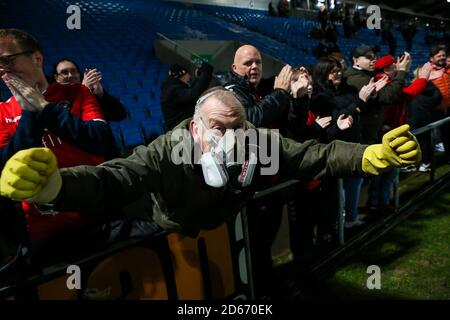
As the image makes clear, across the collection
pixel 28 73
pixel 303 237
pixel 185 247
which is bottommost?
pixel 303 237

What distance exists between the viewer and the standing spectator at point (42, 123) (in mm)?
1465

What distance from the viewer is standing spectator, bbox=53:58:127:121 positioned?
2064mm

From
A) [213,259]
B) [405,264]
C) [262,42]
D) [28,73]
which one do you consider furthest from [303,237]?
[262,42]

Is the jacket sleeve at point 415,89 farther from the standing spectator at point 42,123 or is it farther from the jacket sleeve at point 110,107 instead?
the standing spectator at point 42,123

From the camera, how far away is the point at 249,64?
246 cm

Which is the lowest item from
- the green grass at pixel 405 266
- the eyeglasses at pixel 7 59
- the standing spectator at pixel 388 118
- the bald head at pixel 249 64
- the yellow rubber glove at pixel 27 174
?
the green grass at pixel 405 266

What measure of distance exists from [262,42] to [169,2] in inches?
198

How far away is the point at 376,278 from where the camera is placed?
9.03 feet

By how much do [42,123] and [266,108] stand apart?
4.11 ft

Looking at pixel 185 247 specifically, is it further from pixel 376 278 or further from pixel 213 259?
pixel 376 278

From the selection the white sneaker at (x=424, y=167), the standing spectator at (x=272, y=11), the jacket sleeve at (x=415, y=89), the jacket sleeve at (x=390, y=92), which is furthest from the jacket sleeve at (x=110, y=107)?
the standing spectator at (x=272, y=11)

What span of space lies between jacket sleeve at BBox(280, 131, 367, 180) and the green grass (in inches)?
45.8

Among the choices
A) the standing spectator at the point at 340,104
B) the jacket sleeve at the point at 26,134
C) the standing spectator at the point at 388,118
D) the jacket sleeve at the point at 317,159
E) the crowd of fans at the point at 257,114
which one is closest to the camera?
the jacket sleeve at the point at 26,134

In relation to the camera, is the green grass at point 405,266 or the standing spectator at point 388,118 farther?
the standing spectator at point 388,118
